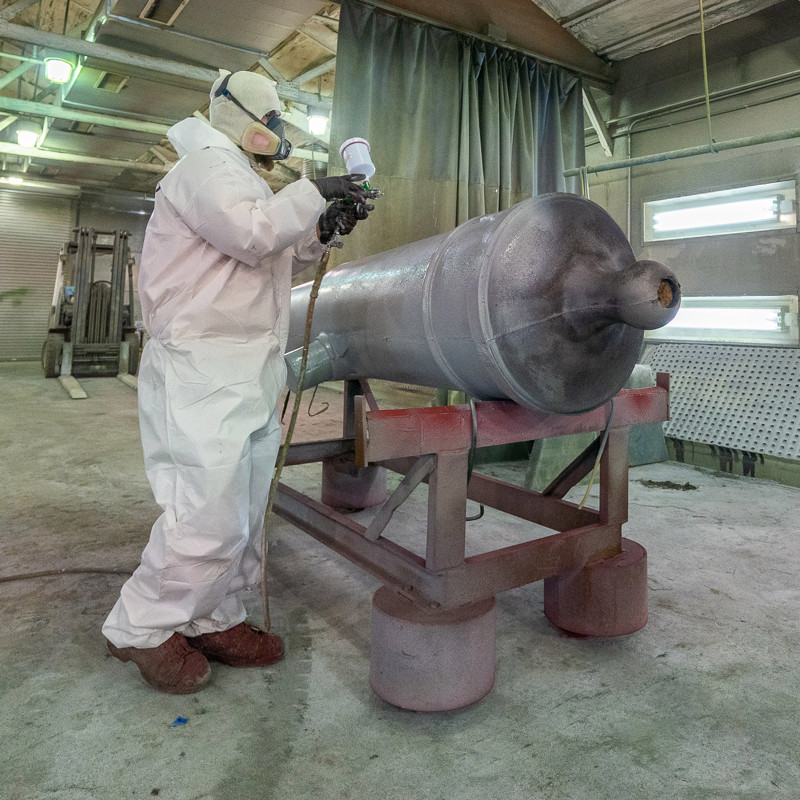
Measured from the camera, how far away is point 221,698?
56.7 inches

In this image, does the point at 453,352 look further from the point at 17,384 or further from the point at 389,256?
the point at 17,384

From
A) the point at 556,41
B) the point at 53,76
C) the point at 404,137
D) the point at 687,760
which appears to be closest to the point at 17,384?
the point at 53,76

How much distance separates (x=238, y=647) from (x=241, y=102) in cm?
142

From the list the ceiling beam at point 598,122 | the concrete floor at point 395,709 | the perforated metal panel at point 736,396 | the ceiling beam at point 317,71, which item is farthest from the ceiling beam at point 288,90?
the concrete floor at point 395,709

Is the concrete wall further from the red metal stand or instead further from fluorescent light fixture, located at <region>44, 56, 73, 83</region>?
fluorescent light fixture, located at <region>44, 56, 73, 83</region>

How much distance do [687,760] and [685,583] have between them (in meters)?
0.98

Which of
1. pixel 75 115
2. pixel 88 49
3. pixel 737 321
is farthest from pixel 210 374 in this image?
pixel 75 115

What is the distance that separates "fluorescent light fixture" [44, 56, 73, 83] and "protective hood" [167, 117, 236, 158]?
14.4 feet

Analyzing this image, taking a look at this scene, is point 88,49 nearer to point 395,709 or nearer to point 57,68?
point 57,68

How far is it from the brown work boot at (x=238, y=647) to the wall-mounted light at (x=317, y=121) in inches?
224

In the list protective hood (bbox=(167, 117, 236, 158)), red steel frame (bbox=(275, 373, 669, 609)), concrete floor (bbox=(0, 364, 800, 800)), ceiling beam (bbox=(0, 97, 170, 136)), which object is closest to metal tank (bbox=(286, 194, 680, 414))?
red steel frame (bbox=(275, 373, 669, 609))

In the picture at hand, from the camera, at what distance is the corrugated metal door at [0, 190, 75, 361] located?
10.4m

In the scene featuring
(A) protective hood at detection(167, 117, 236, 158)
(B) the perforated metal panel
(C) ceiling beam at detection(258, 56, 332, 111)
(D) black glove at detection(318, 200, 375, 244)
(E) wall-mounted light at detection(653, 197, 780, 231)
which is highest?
(C) ceiling beam at detection(258, 56, 332, 111)

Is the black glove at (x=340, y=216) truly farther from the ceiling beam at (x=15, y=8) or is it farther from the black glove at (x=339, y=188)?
the ceiling beam at (x=15, y=8)
